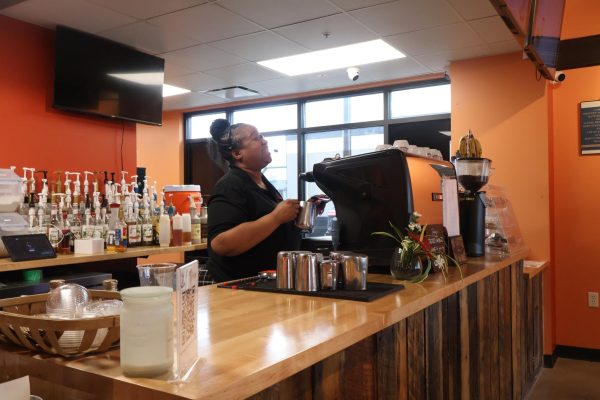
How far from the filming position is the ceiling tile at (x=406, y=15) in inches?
141

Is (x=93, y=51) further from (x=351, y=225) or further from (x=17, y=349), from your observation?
(x=17, y=349)

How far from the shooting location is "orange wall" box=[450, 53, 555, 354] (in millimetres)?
4273

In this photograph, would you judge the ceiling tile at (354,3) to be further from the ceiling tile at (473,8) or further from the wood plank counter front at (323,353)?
the wood plank counter front at (323,353)

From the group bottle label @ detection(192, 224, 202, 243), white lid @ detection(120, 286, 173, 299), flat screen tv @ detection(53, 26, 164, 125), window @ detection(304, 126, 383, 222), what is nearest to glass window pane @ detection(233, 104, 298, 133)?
window @ detection(304, 126, 383, 222)

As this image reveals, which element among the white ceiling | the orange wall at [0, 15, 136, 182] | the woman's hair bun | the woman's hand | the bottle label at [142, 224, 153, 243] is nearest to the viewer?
the woman's hand

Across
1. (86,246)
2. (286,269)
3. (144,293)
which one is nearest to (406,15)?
(86,246)

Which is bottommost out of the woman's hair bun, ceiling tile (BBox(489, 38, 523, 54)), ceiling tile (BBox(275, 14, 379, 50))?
the woman's hair bun

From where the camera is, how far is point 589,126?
4223 millimetres

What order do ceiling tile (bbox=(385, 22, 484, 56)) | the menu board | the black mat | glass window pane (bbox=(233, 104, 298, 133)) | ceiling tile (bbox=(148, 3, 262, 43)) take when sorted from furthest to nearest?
1. glass window pane (bbox=(233, 104, 298, 133))
2. the menu board
3. ceiling tile (bbox=(385, 22, 484, 56))
4. ceiling tile (bbox=(148, 3, 262, 43))
5. the black mat

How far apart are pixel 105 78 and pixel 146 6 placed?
927mm

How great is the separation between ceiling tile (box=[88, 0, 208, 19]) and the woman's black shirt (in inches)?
75.4

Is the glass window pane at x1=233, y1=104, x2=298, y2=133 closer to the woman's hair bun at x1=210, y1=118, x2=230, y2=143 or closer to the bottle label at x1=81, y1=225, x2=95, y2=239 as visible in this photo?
the bottle label at x1=81, y1=225, x2=95, y2=239

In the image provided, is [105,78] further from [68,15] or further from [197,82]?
[197,82]

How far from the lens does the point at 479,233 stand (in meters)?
2.66
